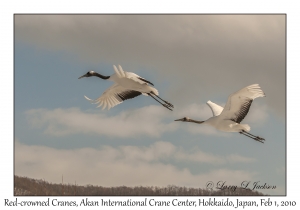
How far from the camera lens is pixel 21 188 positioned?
70.0ft

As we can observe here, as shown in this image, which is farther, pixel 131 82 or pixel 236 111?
pixel 131 82

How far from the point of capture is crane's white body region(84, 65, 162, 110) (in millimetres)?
22672

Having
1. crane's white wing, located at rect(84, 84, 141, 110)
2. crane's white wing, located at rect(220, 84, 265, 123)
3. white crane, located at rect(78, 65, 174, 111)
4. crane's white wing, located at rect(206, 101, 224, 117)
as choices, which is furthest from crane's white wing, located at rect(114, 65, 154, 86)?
crane's white wing, located at rect(220, 84, 265, 123)

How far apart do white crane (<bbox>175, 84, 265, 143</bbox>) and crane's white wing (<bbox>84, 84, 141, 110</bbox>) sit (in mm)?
3792

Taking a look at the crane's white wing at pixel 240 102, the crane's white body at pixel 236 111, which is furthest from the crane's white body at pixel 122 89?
the crane's white wing at pixel 240 102

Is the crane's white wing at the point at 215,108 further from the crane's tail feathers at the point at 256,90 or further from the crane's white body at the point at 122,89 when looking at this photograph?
the crane's tail feathers at the point at 256,90

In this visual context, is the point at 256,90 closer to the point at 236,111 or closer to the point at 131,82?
the point at 236,111

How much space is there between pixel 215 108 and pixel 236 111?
2.39 m

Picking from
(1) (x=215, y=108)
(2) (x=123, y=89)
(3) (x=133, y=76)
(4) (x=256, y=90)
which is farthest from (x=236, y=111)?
(2) (x=123, y=89)

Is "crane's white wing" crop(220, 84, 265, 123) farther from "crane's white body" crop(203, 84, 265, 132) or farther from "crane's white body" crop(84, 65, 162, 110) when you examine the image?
"crane's white body" crop(84, 65, 162, 110)

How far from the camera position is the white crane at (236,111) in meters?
21.0

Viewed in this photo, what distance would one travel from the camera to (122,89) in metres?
25.5
